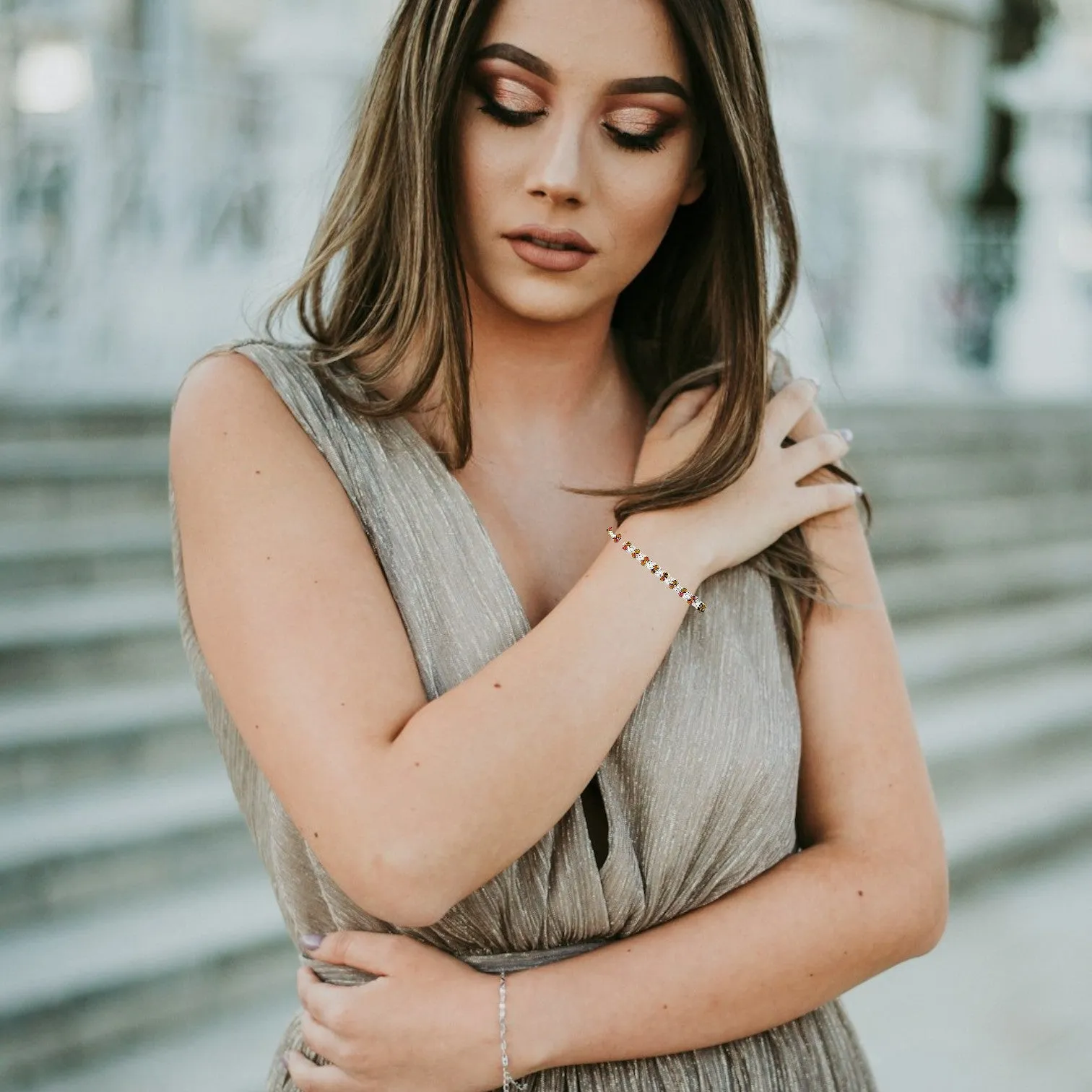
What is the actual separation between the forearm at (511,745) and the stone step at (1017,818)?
397cm

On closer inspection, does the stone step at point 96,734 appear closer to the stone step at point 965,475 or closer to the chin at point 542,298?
the chin at point 542,298

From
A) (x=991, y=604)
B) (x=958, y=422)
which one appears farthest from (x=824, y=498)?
(x=958, y=422)

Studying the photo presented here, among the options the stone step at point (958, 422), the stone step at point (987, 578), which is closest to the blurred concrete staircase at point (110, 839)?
the stone step at point (987, 578)

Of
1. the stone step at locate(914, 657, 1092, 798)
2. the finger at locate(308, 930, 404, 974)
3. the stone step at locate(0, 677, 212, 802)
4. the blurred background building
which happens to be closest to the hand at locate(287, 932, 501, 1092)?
the finger at locate(308, 930, 404, 974)

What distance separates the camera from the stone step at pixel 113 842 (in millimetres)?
3488

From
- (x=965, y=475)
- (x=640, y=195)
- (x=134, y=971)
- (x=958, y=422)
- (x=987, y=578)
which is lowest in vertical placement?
(x=134, y=971)

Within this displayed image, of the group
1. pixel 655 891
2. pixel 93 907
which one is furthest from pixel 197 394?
pixel 93 907

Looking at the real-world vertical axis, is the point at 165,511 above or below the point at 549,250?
below

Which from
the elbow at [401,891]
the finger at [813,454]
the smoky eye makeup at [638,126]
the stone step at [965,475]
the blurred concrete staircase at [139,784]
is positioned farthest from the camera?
the stone step at [965,475]

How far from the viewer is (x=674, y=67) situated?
4.72 ft

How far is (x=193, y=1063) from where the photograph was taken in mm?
3340

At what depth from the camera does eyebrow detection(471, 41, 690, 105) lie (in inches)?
53.9

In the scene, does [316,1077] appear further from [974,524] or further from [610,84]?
[974,524]

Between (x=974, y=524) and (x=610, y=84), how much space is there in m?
6.16
